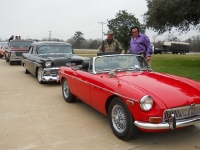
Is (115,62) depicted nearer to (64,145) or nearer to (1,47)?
(64,145)

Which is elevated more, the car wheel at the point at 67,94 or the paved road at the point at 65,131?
the car wheel at the point at 67,94

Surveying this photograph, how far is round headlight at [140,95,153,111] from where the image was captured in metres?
3.24

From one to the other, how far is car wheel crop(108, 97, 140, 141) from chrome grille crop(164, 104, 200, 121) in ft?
1.74

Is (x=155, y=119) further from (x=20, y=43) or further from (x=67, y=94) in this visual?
(x=20, y=43)

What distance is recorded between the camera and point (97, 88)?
4215 millimetres

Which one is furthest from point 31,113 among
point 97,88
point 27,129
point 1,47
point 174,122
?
point 1,47

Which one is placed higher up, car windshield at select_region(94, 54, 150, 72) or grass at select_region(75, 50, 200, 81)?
Answer: car windshield at select_region(94, 54, 150, 72)

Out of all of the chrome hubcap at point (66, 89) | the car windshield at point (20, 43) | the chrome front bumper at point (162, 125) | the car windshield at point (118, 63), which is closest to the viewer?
the chrome front bumper at point (162, 125)

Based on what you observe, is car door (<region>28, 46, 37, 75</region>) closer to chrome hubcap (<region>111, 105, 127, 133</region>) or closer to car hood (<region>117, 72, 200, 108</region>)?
car hood (<region>117, 72, 200, 108</region>)

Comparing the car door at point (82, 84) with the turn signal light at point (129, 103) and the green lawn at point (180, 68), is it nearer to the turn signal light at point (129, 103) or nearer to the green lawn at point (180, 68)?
the turn signal light at point (129, 103)

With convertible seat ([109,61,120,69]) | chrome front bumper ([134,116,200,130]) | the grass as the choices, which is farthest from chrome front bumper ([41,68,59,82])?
chrome front bumper ([134,116,200,130])

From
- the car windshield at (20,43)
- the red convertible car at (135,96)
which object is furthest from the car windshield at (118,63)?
the car windshield at (20,43)

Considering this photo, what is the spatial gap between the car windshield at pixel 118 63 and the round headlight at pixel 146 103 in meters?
1.57

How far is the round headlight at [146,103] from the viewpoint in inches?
128
